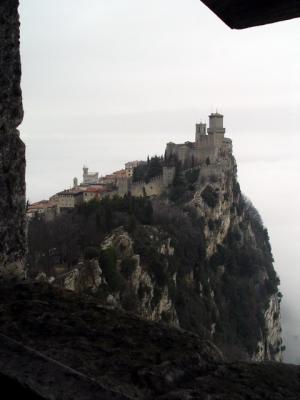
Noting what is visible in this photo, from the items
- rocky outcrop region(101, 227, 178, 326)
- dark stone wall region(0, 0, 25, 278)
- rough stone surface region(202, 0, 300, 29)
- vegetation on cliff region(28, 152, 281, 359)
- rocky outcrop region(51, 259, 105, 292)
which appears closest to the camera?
rough stone surface region(202, 0, 300, 29)

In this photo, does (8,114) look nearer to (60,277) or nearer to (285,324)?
(60,277)

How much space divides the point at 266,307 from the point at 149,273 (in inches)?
907

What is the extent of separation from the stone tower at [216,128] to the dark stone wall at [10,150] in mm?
65045

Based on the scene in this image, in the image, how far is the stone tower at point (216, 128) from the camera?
67.6 meters

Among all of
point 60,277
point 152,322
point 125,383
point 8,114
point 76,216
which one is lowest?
point 125,383

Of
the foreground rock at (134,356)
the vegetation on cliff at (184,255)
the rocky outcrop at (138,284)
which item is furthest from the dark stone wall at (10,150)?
the rocky outcrop at (138,284)

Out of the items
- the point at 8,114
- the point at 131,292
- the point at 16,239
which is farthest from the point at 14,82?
the point at 131,292

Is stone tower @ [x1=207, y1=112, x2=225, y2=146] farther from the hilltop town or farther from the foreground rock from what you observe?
the foreground rock

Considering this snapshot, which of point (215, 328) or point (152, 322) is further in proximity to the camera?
point (215, 328)

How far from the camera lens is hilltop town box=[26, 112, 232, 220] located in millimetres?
61500

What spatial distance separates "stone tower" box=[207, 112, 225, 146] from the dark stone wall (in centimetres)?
6504

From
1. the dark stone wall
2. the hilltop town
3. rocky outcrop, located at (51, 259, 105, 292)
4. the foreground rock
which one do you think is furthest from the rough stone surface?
the hilltop town

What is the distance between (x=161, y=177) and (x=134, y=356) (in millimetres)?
60730

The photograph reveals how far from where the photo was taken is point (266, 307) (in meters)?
61.0
